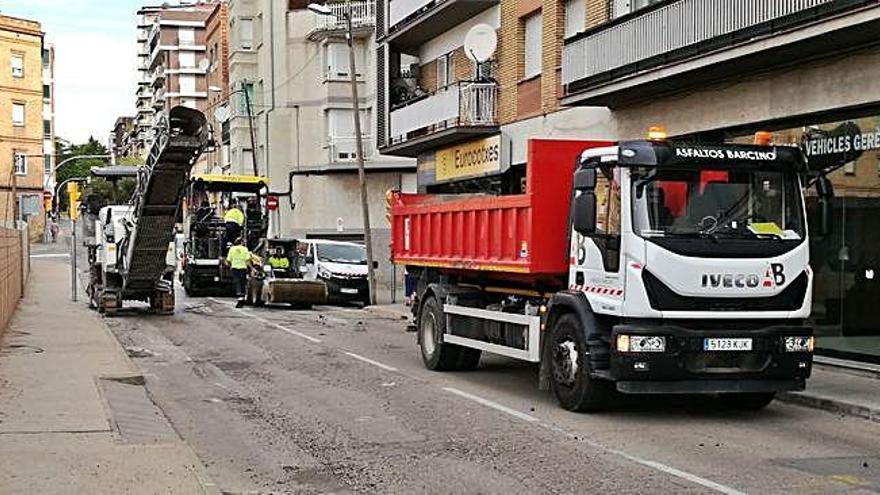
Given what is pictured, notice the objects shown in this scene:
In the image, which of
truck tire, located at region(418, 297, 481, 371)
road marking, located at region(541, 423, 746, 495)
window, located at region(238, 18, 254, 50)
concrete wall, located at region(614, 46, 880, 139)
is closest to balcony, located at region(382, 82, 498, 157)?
concrete wall, located at region(614, 46, 880, 139)

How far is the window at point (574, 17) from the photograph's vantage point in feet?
71.9

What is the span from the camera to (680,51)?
1694 cm

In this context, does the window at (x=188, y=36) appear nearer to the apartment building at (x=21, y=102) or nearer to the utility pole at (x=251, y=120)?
the apartment building at (x=21, y=102)

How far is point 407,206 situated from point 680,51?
4.75m

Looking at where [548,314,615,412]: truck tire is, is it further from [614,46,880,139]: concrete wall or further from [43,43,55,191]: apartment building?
[43,43,55,191]: apartment building

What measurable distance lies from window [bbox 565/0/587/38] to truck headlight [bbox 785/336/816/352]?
11.8 meters

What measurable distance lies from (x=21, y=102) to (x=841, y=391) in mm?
73652

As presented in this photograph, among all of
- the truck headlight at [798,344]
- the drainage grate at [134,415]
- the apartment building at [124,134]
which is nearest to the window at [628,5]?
the truck headlight at [798,344]

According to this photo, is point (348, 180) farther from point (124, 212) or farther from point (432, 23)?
point (124, 212)

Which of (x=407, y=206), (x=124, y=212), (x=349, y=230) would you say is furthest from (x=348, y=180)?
(x=407, y=206)

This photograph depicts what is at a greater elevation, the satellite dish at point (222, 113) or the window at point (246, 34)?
the window at point (246, 34)

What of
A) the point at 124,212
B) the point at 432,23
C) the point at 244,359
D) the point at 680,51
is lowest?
the point at 244,359

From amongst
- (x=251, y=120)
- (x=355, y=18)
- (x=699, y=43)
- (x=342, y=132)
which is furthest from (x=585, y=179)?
(x=251, y=120)

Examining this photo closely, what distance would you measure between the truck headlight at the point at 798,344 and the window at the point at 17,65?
74417 millimetres
